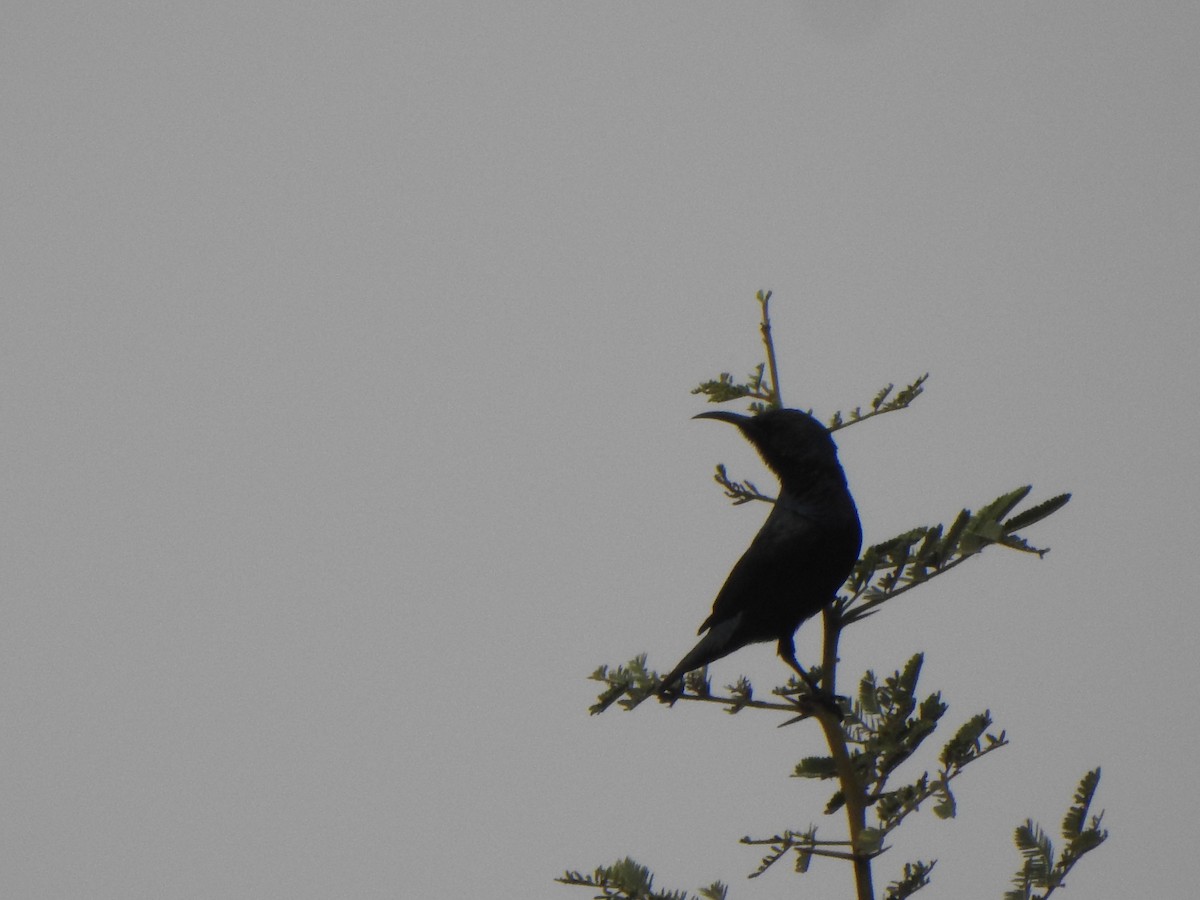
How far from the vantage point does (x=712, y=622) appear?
12.6 ft

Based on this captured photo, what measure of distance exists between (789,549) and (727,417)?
0.57 meters

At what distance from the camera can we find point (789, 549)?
3.53m

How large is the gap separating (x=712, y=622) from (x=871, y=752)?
883mm

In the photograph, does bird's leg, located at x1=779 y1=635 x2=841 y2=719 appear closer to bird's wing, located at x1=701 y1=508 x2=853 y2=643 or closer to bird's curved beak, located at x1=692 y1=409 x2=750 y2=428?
bird's wing, located at x1=701 y1=508 x2=853 y2=643

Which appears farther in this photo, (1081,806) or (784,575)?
(784,575)

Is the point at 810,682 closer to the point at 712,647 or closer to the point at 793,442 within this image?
the point at 712,647

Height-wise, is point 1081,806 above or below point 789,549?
below

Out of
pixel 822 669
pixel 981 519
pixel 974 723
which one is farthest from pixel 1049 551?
pixel 822 669

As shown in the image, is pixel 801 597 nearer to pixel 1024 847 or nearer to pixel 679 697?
pixel 679 697

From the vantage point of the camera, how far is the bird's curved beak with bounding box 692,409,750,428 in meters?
3.76


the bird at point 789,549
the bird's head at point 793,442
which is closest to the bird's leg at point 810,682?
the bird at point 789,549

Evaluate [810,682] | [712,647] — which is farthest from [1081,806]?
[712,647]

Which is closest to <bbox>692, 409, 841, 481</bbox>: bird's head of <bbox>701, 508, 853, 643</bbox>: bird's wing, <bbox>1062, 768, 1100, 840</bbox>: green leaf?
<bbox>701, 508, 853, 643</bbox>: bird's wing

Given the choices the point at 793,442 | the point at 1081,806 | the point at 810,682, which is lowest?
the point at 1081,806
